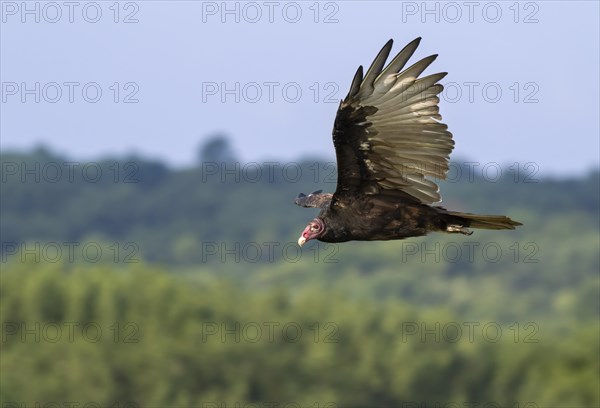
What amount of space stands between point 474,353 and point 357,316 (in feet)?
18.7

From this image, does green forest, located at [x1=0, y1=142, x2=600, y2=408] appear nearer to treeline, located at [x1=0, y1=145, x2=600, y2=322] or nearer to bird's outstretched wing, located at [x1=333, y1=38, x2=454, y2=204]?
treeline, located at [x1=0, y1=145, x2=600, y2=322]

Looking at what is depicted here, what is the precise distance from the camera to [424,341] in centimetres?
4547

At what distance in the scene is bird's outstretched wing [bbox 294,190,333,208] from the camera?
11.3m

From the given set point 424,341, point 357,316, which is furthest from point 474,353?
point 357,316

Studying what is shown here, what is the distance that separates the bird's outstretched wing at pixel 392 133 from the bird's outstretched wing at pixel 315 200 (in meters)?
0.58

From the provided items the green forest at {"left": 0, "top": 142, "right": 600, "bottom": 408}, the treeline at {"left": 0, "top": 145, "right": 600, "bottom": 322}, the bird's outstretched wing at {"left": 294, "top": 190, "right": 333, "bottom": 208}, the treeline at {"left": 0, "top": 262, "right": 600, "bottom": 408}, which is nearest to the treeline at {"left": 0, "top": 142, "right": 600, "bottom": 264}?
the treeline at {"left": 0, "top": 145, "right": 600, "bottom": 322}

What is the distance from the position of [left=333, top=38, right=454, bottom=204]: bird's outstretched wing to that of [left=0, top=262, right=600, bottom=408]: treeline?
25.8 metres

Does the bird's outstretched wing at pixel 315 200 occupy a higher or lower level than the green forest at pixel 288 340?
higher

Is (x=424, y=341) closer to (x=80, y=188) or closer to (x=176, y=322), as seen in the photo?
(x=176, y=322)

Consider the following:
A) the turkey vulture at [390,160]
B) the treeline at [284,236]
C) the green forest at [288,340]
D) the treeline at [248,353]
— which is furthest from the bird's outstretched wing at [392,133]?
the treeline at [284,236]

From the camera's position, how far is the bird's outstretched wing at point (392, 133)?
10375 millimetres

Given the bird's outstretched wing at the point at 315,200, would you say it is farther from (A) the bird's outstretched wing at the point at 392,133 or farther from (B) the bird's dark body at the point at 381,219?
(A) the bird's outstretched wing at the point at 392,133

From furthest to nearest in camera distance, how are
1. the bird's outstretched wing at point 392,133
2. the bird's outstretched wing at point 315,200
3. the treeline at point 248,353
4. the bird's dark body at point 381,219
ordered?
the treeline at point 248,353
the bird's outstretched wing at point 315,200
the bird's dark body at point 381,219
the bird's outstretched wing at point 392,133

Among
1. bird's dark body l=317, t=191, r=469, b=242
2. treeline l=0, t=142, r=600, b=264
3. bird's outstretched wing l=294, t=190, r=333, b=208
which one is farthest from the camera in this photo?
treeline l=0, t=142, r=600, b=264
